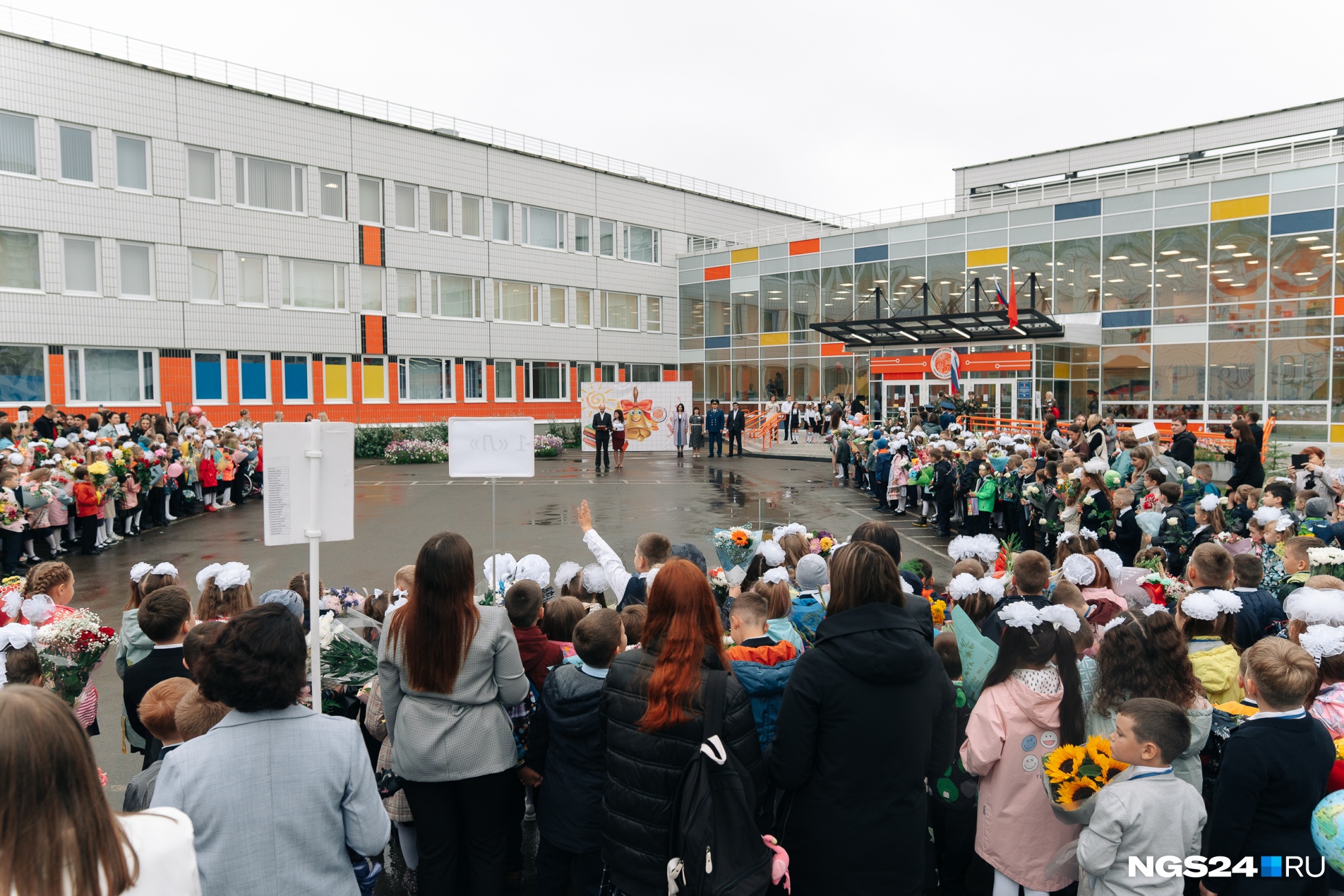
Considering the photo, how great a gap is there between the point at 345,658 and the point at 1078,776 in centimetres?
354

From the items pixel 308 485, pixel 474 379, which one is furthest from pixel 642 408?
pixel 308 485

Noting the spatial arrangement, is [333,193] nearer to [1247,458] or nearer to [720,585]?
[1247,458]

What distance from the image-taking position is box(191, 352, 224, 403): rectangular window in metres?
27.2

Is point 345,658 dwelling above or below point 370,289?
below

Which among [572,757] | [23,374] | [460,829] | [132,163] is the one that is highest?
[132,163]

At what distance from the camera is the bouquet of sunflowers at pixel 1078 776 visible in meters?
3.13

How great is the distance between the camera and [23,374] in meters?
24.0

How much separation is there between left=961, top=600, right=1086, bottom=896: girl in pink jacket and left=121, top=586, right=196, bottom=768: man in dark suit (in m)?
3.83

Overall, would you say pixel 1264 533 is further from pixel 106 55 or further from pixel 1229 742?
pixel 106 55

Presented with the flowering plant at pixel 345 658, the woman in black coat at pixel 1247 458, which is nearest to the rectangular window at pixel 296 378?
the flowering plant at pixel 345 658

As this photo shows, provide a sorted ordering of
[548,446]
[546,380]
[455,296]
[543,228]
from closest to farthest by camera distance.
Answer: [548,446], [455,296], [543,228], [546,380]

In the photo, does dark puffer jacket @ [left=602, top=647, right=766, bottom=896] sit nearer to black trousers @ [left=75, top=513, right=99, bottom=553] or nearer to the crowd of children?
the crowd of children

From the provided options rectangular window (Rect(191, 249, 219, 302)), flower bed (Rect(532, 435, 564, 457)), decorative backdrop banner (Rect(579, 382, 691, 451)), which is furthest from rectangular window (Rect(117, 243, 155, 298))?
decorative backdrop banner (Rect(579, 382, 691, 451))

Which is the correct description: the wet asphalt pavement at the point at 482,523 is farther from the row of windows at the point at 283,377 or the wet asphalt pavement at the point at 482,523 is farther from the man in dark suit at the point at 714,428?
the row of windows at the point at 283,377
